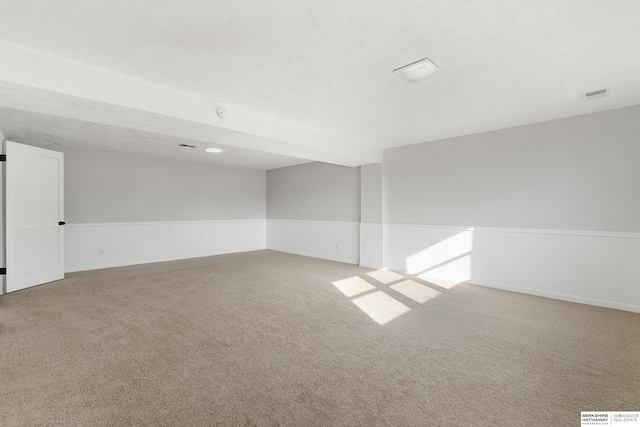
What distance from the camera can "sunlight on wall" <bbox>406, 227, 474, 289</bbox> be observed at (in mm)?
4577

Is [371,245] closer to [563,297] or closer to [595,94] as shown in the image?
[563,297]

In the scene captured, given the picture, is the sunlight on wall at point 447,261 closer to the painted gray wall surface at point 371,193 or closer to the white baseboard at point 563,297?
the white baseboard at point 563,297

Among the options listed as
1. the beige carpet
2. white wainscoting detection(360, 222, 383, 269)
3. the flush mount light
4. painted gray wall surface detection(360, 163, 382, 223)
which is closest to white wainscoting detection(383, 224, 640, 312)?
the beige carpet

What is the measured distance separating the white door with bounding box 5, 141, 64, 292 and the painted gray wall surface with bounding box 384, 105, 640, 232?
5.91m

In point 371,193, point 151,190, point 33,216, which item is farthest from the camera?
point 151,190

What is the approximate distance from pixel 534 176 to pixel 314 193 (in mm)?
4553

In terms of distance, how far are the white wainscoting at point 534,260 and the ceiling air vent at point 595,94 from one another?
164cm

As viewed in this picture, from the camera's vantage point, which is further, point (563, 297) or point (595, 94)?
point (563, 297)

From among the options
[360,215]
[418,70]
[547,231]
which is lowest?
[547,231]

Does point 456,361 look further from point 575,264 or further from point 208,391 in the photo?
point 575,264

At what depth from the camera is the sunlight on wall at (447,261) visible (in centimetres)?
458

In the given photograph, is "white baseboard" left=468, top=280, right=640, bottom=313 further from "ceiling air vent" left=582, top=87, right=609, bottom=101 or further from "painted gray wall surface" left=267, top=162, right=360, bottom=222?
"painted gray wall surface" left=267, top=162, right=360, bottom=222

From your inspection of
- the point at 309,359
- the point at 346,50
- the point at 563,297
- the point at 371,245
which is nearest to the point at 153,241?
the point at 371,245

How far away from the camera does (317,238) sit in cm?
718
